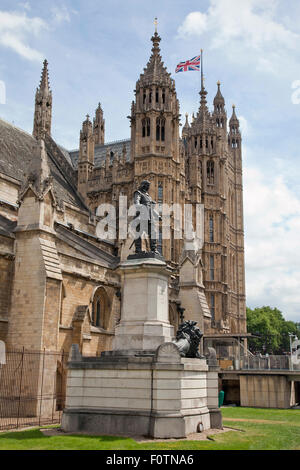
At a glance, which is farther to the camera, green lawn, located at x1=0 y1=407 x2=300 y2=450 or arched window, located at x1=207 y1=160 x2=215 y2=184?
arched window, located at x1=207 y1=160 x2=215 y2=184

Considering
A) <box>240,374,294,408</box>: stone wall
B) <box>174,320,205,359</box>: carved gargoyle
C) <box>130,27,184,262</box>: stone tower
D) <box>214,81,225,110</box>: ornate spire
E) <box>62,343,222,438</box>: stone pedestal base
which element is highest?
<box>214,81,225,110</box>: ornate spire

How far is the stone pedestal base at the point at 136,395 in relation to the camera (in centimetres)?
1361

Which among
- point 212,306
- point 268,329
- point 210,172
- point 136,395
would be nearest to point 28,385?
point 136,395

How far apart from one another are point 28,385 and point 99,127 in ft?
149

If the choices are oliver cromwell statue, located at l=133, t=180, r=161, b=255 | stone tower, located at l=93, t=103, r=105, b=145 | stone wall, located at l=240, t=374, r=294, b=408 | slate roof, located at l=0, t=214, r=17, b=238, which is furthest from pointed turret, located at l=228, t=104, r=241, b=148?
oliver cromwell statue, located at l=133, t=180, r=161, b=255

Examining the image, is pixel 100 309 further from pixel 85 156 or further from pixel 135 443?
pixel 85 156

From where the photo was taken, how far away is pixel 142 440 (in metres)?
12.8

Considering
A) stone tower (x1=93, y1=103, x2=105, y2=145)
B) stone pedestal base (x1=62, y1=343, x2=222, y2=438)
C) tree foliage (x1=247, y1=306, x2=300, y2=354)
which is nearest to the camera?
stone pedestal base (x1=62, y1=343, x2=222, y2=438)

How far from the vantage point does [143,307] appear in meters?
15.7

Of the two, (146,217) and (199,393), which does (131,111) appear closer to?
(146,217)

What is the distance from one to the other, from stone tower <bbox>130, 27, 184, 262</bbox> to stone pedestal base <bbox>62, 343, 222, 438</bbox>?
25.4 meters

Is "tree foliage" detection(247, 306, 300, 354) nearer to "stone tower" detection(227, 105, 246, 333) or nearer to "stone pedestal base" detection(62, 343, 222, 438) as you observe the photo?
"stone tower" detection(227, 105, 246, 333)

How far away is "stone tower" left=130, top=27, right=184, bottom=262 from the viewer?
40750mm

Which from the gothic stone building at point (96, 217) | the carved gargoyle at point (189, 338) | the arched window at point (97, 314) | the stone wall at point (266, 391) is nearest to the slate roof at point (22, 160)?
the gothic stone building at point (96, 217)
